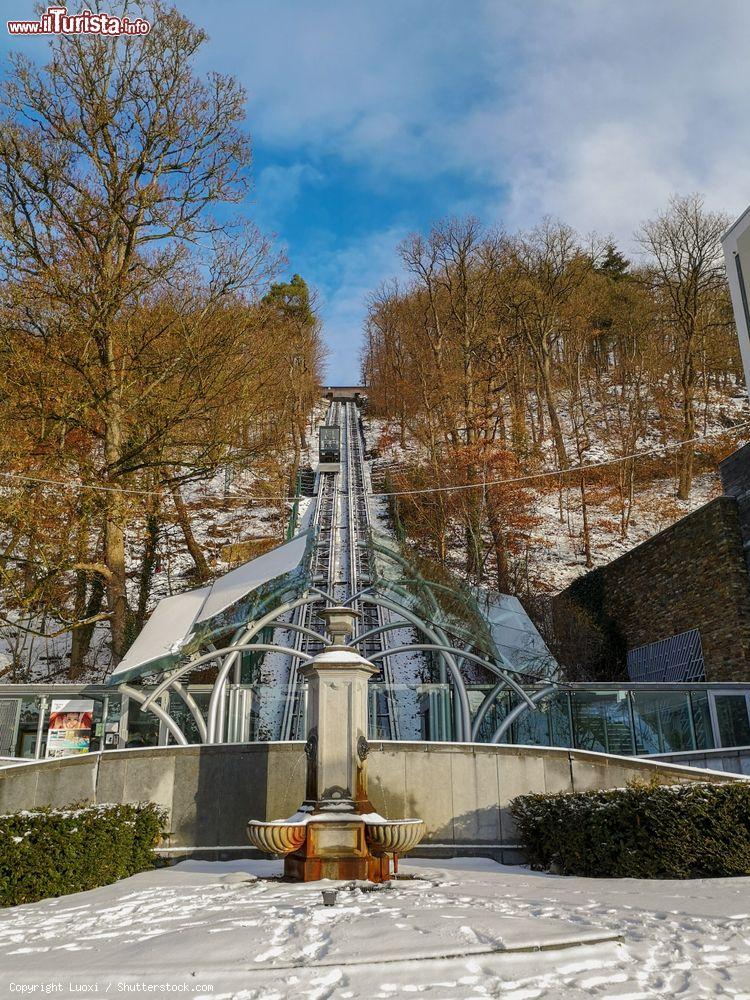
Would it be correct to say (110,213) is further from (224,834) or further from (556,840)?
(556,840)

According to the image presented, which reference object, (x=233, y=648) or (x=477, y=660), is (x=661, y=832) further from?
(x=233, y=648)

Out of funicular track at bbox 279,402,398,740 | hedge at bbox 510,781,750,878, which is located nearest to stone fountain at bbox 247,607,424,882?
hedge at bbox 510,781,750,878

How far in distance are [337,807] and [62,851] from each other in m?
2.98

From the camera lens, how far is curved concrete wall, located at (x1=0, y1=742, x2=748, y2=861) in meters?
10.9

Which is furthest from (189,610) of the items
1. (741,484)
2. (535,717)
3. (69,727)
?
(741,484)

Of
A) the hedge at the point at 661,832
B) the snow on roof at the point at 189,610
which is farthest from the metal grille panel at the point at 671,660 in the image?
the hedge at the point at 661,832

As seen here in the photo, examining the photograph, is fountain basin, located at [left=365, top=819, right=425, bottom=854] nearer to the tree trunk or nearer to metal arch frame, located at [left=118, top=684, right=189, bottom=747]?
metal arch frame, located at [left=118, top=684, right=189, bottom=747]

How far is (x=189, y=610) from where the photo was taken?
1677 cm

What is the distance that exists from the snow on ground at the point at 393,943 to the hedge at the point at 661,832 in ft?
2.86

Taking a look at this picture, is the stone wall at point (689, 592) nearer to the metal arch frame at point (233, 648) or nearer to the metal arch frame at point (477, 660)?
the metal arch frame at point (477, 660)

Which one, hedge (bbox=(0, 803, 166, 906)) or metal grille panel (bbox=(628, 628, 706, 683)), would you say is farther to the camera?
metal grille panel (bbox=(628, 628, 706, 683))

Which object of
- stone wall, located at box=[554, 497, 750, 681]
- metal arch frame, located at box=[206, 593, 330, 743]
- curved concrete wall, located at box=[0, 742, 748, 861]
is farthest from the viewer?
stone wall, located at box=[554, 497, 750, 681]

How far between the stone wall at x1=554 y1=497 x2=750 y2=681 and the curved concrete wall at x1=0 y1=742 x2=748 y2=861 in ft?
31.7

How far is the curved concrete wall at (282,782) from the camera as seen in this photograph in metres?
10.9
